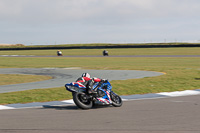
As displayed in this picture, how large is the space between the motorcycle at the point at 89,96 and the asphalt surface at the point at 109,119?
0.21m

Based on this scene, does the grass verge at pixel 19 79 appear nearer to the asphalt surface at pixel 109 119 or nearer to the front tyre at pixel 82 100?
the asphalt surface at pixel 109 119

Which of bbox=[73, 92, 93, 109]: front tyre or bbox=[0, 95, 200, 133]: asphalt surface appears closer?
bbox=[0, 95, 200, 133]: asphalt surface

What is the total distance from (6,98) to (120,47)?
84.3 m

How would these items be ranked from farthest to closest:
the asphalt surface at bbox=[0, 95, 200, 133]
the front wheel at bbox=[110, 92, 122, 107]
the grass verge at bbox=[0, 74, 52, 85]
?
1. the grass verge at bbox=[0, 74, 52, 85]
2. the front wheel at bbox=[110, 92, 122, 107]
3. the asphalt surface at bbox=[0, 95, 200, 133]

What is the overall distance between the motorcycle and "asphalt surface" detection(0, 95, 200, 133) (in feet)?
0.70

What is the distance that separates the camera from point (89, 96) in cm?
1166

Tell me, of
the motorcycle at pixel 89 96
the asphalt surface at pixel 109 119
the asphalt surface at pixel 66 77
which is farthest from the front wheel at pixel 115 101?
the asphalt surface at pixel 66 77

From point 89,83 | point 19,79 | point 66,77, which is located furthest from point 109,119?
point 19,79

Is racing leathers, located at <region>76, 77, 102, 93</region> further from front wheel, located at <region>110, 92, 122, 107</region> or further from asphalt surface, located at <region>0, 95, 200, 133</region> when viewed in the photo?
front wheel, located at <region>110, 92, 122, 107</region>

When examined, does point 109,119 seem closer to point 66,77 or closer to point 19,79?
point 66,77

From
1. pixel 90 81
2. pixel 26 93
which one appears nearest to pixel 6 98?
pixel 26 93

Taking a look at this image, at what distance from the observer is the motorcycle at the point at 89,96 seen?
1142 cm

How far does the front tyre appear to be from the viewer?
11.4m

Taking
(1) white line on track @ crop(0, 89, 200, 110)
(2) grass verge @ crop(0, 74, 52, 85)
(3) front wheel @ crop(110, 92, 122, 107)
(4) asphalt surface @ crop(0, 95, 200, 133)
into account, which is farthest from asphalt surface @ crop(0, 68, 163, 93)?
(3) front wheel @ crop(110, 92, 122, 107)
